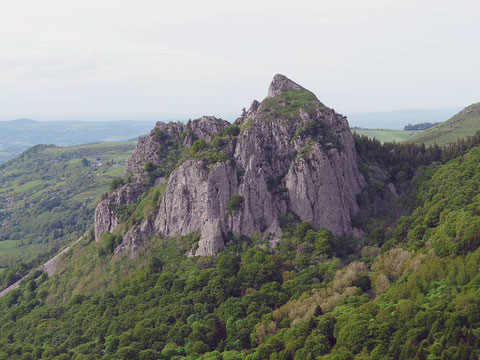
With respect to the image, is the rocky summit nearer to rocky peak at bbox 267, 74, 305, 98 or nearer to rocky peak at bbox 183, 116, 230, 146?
rocky peak at bbox 267, 74, 305, 98

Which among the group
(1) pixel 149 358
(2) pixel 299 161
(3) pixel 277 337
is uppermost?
(2) pixel 299 161

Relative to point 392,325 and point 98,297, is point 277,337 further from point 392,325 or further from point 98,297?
point 98,297

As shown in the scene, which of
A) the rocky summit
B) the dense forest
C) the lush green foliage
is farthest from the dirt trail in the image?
the lush green foliage

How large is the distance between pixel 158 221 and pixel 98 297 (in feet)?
63.9

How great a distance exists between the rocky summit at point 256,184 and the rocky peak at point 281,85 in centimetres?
66

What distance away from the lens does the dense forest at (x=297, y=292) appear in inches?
2015

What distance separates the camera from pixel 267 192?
3558 inches

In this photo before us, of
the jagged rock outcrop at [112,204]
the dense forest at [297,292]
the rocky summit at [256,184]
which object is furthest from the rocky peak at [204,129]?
the dense forest at [297,292]

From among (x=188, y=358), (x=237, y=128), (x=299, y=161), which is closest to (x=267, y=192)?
(x=299, y=161)

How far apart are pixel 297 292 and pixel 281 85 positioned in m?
57.9

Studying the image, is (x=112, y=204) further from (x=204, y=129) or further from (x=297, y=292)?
(x=297, y=292)

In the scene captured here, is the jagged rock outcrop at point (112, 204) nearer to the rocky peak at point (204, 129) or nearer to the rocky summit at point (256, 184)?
the rocky summit at point (256, 184)

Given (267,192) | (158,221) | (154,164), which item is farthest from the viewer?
(154,164)

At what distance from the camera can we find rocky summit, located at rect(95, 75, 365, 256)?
290ft
